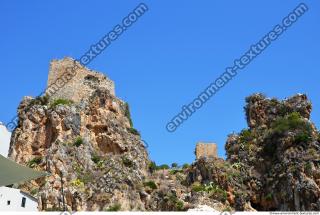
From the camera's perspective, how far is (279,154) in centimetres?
4081

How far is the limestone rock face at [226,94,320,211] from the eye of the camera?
3750cm

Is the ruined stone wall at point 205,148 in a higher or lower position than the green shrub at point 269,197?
higher

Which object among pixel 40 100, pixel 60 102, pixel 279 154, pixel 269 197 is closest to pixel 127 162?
pixel 60 102

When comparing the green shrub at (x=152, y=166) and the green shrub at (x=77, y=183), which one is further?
the green shrub at (x=152, y=166)

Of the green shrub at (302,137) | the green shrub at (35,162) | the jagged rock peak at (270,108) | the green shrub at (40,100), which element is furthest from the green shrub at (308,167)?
the green shrub at (40,100)

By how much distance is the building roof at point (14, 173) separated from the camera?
11414mm

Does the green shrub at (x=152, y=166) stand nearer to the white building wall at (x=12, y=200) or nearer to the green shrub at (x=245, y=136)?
the green shrub at (x=245, y=136)

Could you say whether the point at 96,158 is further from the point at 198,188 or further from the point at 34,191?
the point at 198,188

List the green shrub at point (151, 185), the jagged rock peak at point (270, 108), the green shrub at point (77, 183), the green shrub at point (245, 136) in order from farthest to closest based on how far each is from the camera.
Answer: the green shrub at point (245, 136) < the jagged rock peak at point (270, 108) < the green shrub at point (151, 185) < the green shrub at point (77, 183)

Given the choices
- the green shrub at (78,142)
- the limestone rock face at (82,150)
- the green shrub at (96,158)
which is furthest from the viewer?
the green shrub at (78,142)

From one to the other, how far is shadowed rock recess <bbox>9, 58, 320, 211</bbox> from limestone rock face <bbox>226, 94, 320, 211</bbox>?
78 millimetres

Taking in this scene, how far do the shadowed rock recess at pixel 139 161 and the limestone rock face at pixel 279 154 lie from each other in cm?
8

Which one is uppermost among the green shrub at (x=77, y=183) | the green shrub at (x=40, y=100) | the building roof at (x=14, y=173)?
the green shrub at (x=40, y=100)

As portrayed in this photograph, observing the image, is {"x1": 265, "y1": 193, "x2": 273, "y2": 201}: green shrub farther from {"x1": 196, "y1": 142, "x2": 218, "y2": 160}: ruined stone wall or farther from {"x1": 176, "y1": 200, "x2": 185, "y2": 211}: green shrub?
{"x1": 196, "y1": 142, "x2": 218, "y2": 160}: ruined stone wall
